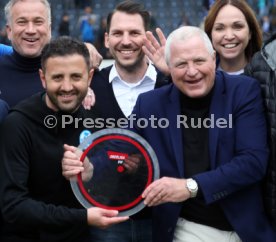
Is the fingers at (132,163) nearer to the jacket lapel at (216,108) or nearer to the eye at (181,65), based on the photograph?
the jacket lapel at (216,108)

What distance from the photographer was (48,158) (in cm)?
286

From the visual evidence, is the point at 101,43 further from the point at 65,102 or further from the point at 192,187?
the point at 192,187

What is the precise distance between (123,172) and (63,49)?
0.66 m

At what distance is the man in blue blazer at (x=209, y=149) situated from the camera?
9.39ft

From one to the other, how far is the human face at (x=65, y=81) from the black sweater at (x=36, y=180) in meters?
0.07

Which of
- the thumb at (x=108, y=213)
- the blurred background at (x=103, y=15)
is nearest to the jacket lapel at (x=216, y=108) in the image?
the thumb at (x=108, y=213)

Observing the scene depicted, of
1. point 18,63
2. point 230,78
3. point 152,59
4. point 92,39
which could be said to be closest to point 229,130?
point 230,78

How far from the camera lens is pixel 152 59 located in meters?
3.67

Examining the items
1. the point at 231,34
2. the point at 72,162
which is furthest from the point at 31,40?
the point at 231,34

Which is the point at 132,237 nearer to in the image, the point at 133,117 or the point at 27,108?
the point at 133,117

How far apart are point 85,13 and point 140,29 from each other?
43.2 feet

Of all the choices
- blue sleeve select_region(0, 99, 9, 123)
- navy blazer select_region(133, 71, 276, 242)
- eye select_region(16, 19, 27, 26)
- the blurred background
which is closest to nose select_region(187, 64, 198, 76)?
navy blazer select_region(133, 71, 276, 242)

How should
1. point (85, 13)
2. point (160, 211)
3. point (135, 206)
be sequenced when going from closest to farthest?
point (135, 206), point (160, 211), point (85, 13)

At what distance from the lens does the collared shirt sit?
3.72 m
